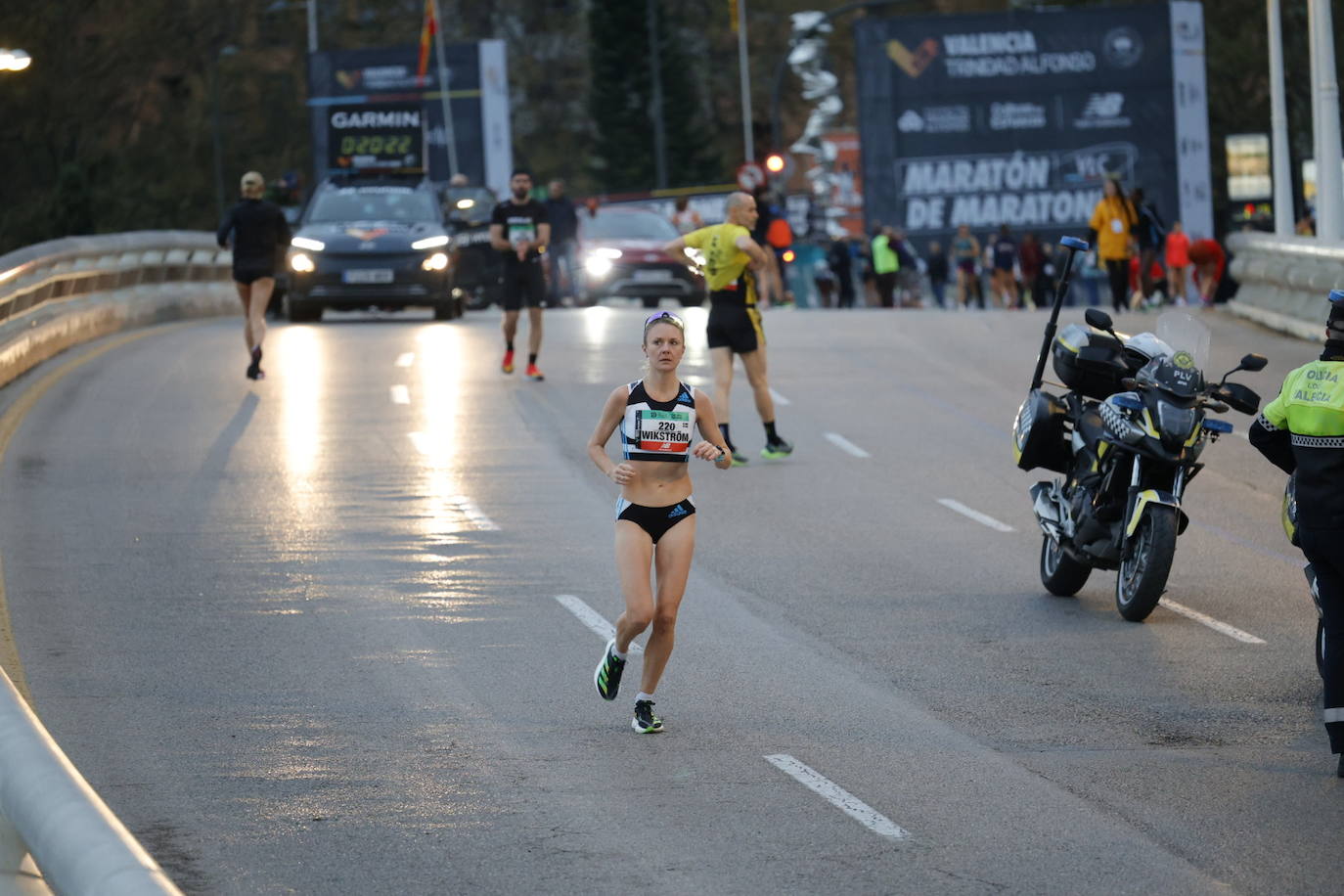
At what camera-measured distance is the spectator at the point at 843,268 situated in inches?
1907

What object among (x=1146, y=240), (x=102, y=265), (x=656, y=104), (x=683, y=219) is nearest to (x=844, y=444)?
(x=102, y=265)

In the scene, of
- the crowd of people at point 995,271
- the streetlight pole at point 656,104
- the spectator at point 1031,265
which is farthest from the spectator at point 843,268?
the streetlight pole at point 656,104

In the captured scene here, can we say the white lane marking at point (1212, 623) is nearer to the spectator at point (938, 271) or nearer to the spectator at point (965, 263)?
the spectator at point (965, 263)

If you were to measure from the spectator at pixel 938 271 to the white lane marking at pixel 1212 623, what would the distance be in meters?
37.6

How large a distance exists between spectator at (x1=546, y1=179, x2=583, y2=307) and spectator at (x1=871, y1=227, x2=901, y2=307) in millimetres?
8637

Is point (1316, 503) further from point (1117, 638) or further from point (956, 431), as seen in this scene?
point (956, 431)

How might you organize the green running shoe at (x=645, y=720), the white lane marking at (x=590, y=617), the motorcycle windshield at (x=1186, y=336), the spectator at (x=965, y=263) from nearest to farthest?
the green running shoe at (x=645, y=720) → the white lane marking at (x=590, y=617) → the motorcycle windshield at (x=1186, y=336) → the spectator at (x=965, y=263)

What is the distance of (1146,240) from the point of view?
35.2 meters

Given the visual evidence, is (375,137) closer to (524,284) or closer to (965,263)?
(965,263)

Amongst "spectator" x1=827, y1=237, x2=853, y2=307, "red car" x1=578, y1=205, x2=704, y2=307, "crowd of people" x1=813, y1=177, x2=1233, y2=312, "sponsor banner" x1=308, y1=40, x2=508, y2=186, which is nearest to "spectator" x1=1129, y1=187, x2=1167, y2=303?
"crowd of people" x1=813, y1=177, x2=1233, y2=312

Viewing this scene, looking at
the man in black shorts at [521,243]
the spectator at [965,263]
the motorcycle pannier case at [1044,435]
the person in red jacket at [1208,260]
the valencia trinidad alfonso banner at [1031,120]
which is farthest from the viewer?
the valencia trinidad alfonso banner at [1031,120]

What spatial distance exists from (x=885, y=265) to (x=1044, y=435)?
34.2 m

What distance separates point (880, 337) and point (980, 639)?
18.2 meters

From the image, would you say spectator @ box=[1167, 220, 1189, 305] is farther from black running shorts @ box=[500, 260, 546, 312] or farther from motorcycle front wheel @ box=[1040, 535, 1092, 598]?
motorcycle front wheel @ box=[1040, 535, 1092, 598]
